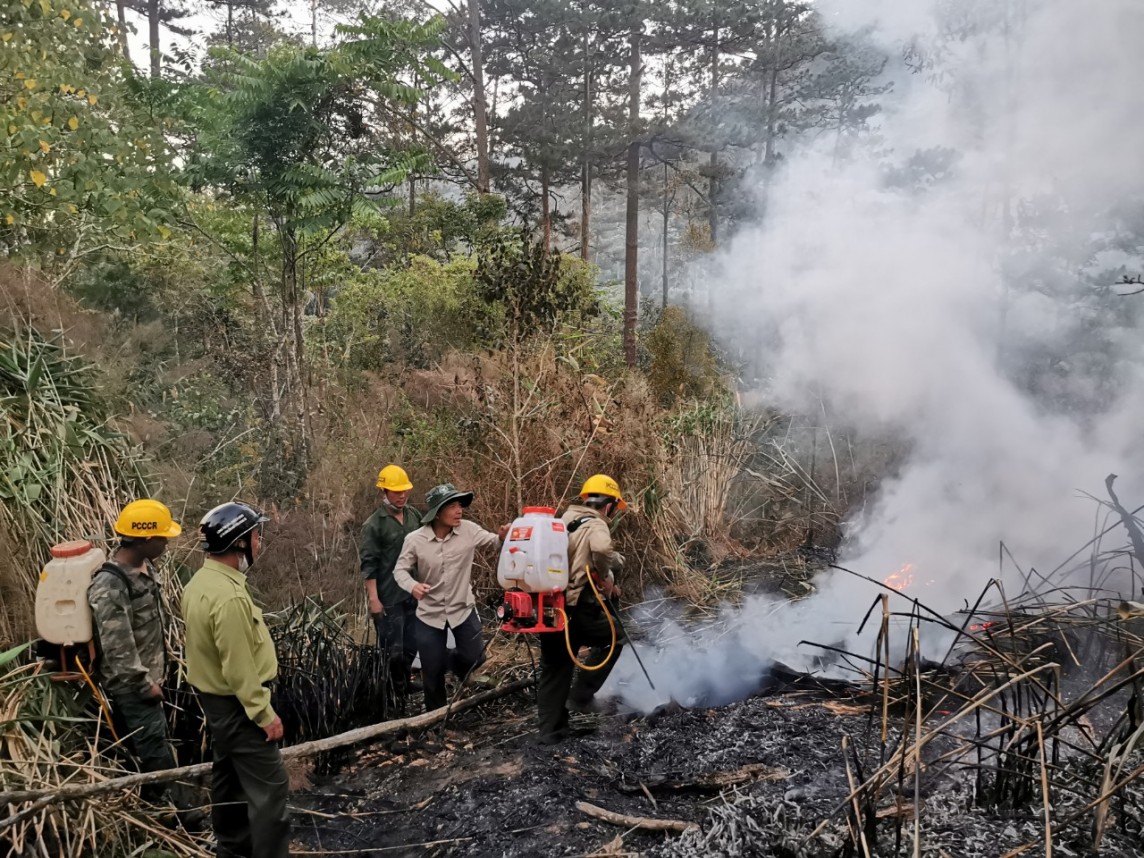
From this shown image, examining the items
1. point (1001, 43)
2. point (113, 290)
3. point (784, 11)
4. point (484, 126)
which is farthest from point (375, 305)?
point (784, 11)

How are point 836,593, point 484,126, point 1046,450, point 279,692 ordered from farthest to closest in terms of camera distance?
point 484,126 < point 1046,450 < point 836,593 < point 279,692

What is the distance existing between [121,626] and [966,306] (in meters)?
10.1

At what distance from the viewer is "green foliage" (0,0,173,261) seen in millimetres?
5703

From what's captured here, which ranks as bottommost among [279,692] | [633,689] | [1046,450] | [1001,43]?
[633,689]

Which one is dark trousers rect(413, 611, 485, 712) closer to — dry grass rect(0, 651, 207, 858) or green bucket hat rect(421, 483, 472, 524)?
green bucket hat rect(421, 483, 472, 524)

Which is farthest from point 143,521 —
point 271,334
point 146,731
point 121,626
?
point 271,334

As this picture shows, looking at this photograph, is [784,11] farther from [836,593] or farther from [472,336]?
[836,593]

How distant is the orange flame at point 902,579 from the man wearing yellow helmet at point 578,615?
3.19 metres

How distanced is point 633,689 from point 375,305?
8865 mm

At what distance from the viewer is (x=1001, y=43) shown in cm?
1031

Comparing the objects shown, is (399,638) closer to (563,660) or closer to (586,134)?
(563,660)

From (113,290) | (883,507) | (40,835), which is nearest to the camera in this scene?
(40,835)

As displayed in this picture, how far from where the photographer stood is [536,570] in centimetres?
495

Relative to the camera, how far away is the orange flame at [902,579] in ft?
23.8
